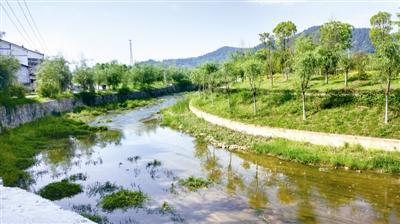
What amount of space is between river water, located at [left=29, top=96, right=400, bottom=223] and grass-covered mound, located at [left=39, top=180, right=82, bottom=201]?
2.55 ft

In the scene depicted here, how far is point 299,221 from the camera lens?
22500 millimetres

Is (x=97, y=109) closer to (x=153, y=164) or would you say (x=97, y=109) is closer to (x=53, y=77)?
(x=53, y=77)

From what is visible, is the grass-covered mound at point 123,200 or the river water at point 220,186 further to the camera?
the grass-covered mound at point 123,200

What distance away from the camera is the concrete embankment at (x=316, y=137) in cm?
3164

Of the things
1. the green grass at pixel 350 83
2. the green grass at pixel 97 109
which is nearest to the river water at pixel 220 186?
the green grass at pixel 350 83

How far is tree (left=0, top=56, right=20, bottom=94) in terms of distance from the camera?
5618 cm

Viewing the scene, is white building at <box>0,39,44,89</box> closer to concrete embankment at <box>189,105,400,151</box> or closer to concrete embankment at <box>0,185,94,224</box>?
concrete embankment at <box>189,105,400,151</box>

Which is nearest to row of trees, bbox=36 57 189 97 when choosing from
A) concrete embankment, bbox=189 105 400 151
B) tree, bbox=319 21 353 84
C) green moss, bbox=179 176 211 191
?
concrete embankment, bbox=189 105 400 151

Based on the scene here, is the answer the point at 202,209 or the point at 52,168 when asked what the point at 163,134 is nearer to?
the point at 52,168

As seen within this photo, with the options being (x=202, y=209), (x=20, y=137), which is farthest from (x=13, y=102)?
(x=202, y=209)

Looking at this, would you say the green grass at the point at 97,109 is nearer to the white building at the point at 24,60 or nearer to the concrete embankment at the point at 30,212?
the white building at the point at 24,60

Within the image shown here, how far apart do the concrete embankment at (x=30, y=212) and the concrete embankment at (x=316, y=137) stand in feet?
79.5

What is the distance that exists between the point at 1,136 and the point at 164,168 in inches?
826

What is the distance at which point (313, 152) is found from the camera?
114ft
